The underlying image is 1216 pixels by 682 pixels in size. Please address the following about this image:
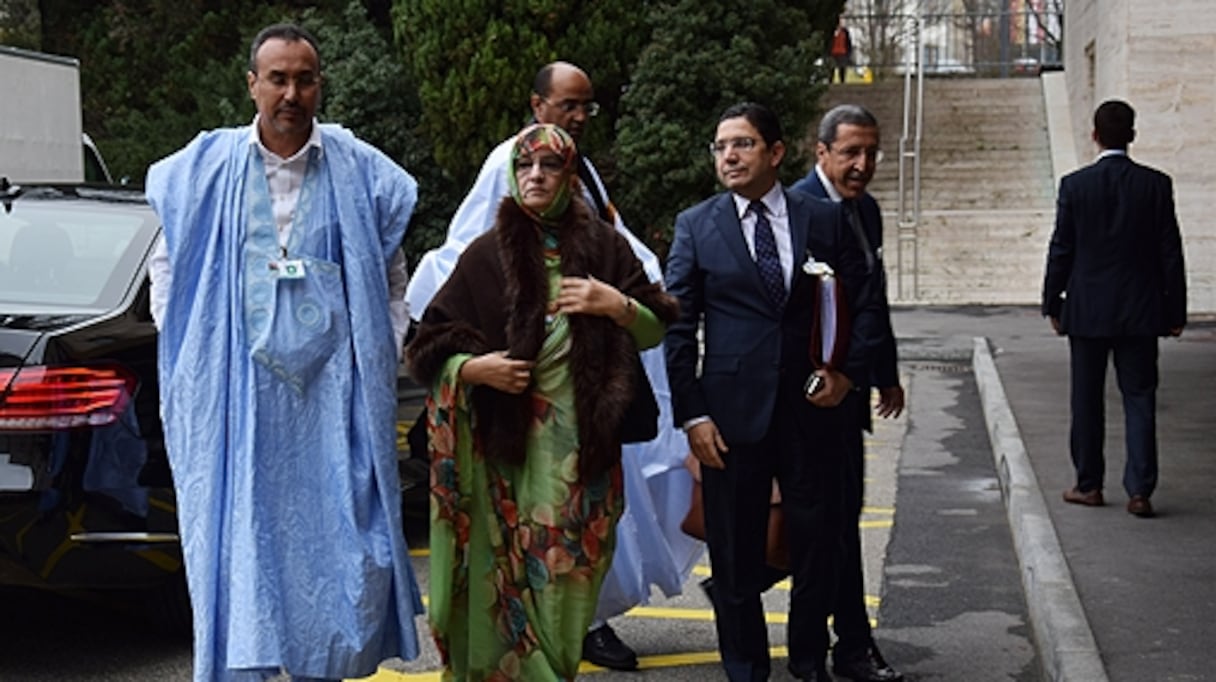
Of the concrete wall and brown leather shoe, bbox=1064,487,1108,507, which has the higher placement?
the concrete wall

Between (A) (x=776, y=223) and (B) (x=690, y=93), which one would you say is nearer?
(A) (x=776, y=223)

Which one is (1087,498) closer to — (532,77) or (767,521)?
(767,521)

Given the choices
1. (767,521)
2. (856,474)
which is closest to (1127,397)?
(856,474)

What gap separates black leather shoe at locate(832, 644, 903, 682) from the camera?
5914mm

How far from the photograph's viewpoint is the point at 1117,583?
272 inches

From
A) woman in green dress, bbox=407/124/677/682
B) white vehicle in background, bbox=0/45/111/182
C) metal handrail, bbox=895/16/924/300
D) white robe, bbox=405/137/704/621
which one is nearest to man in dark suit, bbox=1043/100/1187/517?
white robe, bbox=405/137/704/621

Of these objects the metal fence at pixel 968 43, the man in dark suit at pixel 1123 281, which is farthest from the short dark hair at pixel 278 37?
the metal fence at pixel 968 43

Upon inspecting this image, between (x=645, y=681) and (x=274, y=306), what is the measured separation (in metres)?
2.06

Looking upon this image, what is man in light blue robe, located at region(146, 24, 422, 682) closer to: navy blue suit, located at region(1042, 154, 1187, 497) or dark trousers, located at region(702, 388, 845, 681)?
dark trousers, located at region(702, 388, 845, 681)

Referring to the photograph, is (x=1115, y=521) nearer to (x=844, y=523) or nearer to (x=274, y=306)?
(x=844, y=523)

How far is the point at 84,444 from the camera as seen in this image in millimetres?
5699

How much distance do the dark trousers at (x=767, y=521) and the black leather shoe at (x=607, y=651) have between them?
2.33 ft

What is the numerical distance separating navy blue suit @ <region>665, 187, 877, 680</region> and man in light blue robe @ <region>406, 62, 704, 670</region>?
1.19 ft

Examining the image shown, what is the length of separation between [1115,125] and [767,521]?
145 inches
